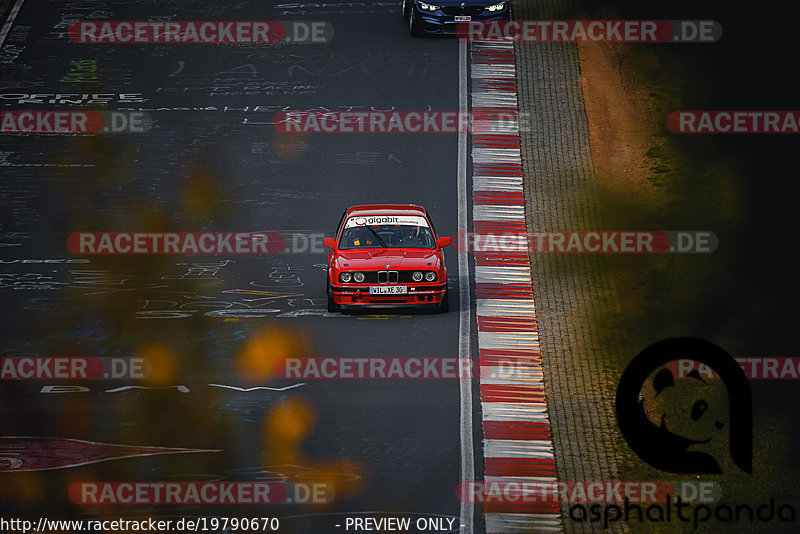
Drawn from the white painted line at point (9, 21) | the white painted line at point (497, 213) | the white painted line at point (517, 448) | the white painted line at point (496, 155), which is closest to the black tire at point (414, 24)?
the white painted line at point (496, 155)

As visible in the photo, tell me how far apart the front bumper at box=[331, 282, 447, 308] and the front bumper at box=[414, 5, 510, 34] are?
12950 mm

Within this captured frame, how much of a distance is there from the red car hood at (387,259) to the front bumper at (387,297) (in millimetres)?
291

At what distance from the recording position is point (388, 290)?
20.4 m

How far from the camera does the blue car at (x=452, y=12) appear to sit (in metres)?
31.7

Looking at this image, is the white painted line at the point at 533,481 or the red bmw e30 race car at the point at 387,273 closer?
the white painted line at the point at 533,481

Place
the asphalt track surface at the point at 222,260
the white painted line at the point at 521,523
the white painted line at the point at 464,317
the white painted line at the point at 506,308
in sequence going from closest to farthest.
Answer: the white painted line at the point at 521,523, the white painted line at the point at 464,317, the asphalt track surface at the point at 222,260, the white painted line at the point at 506,308

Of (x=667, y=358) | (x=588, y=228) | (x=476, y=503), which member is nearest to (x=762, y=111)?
(x=588, y=228)

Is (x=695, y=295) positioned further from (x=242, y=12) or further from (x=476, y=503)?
(x=242, y=12)

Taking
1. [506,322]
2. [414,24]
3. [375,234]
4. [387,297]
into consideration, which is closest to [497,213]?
[375,234]

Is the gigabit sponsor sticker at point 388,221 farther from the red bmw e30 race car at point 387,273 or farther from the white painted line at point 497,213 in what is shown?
the white painted line at point 497,213

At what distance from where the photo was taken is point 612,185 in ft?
87.7

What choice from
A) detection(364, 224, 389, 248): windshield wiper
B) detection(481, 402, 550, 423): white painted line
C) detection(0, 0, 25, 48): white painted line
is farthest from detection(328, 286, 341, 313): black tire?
detection(0, 0, 25, 48): white painted line

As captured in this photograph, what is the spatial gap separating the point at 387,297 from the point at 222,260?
13.2 ft

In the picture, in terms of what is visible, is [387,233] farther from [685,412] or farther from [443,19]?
[443,19]
